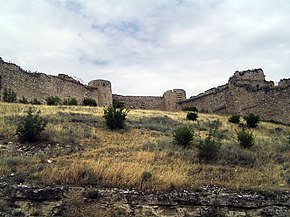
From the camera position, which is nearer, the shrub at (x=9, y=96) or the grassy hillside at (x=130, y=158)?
the grassy hillside at (x=130, y=158)

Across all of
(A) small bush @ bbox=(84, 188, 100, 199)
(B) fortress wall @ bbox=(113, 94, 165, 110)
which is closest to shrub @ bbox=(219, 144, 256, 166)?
(A) small bush @ bbox=(84, 188, 100, 199)

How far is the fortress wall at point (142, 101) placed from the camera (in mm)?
41166

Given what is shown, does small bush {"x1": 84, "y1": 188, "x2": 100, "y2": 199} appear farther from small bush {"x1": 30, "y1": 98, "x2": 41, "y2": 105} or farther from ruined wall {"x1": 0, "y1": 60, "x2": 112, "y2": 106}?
ruined wall {"x1": 0, "y1": 60, "x2": 112, "y2": 106}

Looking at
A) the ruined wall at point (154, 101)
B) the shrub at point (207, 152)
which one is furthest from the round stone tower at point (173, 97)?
the shrub at point (207, 152)

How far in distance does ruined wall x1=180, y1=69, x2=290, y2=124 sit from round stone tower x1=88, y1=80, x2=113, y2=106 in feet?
28.6

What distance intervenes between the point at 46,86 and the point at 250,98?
16.0m

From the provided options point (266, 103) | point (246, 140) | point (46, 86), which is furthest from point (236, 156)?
point (46, 86)

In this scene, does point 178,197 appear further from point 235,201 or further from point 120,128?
point 120,128

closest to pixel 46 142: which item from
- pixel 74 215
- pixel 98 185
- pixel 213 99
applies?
pixel 98 185

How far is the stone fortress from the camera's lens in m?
28.6

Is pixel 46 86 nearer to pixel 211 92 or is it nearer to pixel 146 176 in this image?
pixel 211 92

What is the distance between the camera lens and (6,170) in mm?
12047

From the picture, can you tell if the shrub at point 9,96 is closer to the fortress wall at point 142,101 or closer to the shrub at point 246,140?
the fortress wall at point 142,101

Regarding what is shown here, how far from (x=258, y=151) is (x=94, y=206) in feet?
29.6
